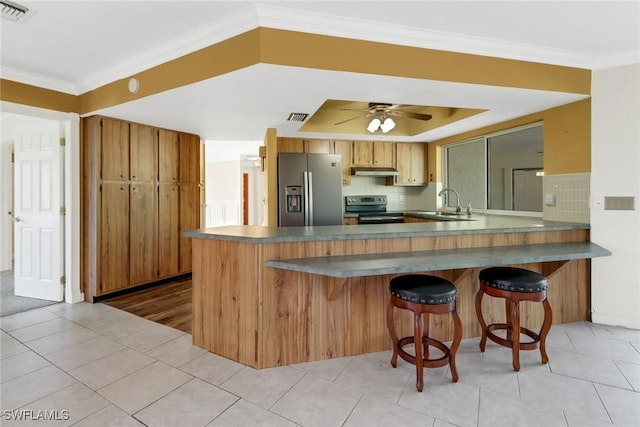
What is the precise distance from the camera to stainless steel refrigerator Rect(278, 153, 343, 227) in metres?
4.20

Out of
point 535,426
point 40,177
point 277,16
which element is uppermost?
point 277,16

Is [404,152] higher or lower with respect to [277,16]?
lower

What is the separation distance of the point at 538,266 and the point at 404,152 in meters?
2.91

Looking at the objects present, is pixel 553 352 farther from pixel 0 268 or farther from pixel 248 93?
pixel 0 268

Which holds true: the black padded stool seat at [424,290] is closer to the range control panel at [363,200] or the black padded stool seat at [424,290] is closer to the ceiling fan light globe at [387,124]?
the ceiling fan light globe at [387,124]

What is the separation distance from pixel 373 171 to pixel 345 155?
514 millimetres

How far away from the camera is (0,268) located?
5.01 metres

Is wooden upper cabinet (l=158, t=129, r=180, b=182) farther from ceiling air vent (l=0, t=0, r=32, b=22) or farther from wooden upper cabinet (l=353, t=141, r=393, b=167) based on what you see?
wooden upper cabinet (l=353, t=141, r=393, b=167)

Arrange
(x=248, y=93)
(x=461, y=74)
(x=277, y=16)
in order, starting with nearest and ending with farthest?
(x=277, y=16), (x=461, y=74), (x=248, y=93)

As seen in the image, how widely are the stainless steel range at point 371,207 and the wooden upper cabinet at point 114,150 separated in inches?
124

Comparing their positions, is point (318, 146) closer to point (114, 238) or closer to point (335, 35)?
point (335, 35)

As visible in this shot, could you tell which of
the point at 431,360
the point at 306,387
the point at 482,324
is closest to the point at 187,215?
the point at 306,387

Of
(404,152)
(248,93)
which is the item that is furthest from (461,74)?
(404,152)

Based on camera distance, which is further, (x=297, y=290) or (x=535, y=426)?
(x=297, y=290)
